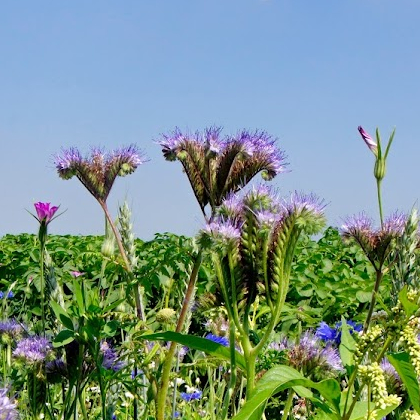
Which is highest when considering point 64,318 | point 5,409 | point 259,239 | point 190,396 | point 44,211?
point 44,211

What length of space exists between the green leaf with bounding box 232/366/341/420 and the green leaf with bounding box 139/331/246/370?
0.16m

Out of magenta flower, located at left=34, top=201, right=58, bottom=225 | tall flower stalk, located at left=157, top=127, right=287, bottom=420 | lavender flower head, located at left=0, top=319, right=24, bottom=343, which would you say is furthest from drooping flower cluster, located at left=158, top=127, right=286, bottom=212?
lavender flower head, located at left=0, top=319, right=24, bottom=343

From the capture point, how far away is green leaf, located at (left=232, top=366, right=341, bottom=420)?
6.10ft

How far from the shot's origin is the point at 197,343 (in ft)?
6.70

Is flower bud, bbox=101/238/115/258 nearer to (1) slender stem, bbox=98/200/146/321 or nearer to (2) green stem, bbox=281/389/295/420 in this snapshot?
(1) slender stem, bbox=98/200/146/321

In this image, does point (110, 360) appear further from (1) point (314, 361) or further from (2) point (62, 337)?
(1) point (314, 361)

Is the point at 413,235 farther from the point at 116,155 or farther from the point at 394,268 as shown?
the point at 116,155

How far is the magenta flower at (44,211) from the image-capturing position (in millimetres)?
2913

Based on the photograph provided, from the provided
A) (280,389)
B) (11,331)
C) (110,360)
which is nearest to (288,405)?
(280,389)

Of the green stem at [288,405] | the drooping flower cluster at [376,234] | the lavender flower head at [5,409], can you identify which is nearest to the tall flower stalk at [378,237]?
the drooping flower cluster at [376,234]

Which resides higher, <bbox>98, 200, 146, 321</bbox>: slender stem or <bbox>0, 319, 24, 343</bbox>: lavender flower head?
<bbox>98, 200, 146, 321</bbox>: slender stem

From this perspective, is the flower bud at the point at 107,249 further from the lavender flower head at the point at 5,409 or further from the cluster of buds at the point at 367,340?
the cluster of buds at the point at 367,340

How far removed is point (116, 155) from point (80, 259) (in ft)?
20.4

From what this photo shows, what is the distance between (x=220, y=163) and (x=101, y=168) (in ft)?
2.72
